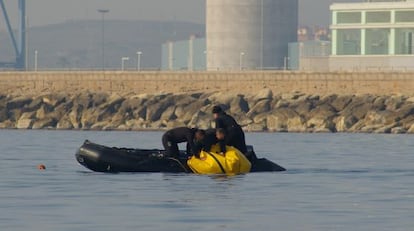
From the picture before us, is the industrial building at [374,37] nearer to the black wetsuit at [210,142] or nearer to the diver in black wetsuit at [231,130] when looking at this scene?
the diver in black wetsuit at [231,130]

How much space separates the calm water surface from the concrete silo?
77.0m

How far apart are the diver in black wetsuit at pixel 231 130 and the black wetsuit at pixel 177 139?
73 cm

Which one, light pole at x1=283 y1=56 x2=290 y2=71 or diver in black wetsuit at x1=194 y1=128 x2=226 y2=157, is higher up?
light pole at x1=283 y1=56 x2=290 y2=71

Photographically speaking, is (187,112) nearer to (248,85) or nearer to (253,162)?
(248,85)

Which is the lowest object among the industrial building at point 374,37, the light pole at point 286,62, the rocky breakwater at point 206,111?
the rocky breakwater at point 206,111

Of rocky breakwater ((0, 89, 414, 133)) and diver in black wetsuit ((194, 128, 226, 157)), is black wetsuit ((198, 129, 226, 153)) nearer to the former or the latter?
diver in black wetsuit ((194, 128, 226, 157))

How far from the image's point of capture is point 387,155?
45500mm

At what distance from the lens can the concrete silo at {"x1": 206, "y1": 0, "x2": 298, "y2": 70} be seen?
118000 millimetres

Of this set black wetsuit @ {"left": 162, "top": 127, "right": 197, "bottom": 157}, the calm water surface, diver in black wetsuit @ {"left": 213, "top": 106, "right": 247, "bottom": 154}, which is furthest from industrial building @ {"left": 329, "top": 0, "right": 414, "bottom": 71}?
black wetsuit @ {"left": 162, "top": 127, "right": 197, "bottom": 157}

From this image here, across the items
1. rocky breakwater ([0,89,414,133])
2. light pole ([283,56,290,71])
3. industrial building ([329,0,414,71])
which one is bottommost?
rocky breakwater ([0,89,414,133])

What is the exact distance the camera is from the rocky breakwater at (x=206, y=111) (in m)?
75.9

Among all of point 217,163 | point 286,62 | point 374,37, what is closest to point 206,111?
point 374,37

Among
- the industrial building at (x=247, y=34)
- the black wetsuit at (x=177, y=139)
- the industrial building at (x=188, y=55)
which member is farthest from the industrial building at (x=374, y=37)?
the black wetsuit at (x=177, y=139)

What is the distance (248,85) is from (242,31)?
30958 millimetres
